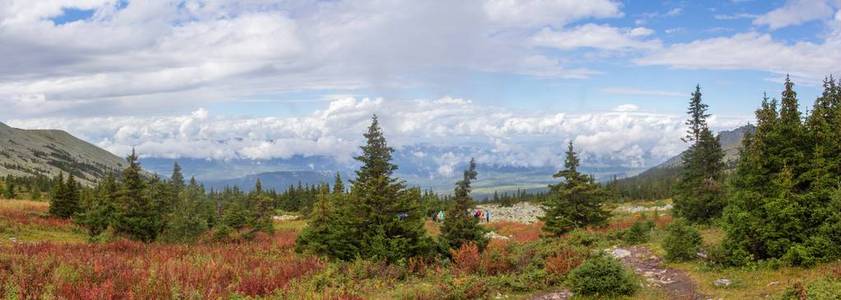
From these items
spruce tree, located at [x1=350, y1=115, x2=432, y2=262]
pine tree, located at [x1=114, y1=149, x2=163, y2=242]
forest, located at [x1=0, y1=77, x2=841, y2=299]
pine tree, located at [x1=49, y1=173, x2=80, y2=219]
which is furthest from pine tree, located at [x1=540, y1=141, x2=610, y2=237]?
pine tree, located at [x1=49, y1=173, x2=80, y2=219]

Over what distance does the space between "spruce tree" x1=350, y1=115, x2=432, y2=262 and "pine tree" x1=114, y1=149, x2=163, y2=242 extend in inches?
596

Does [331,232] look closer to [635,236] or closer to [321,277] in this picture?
[321,277]

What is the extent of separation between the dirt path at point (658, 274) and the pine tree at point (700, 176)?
10773mm

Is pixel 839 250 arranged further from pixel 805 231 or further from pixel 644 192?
pixel 644 192

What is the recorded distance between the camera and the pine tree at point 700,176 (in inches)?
1331

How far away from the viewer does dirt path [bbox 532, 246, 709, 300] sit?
50.6ft

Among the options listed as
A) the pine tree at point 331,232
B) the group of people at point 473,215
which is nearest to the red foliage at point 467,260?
the group of people at point 473,215

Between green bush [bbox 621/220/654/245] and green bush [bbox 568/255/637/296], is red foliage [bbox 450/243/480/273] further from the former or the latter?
green bush [bbox 621/220/654/245]

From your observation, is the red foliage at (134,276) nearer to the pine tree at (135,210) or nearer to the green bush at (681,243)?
the pine tree at (135,210)

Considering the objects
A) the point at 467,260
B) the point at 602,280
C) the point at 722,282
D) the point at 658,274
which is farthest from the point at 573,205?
the point at 602,280

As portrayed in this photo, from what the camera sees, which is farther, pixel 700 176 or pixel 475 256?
pixel 700 176

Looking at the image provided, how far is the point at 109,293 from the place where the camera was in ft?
42.0

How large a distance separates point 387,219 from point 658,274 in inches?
410

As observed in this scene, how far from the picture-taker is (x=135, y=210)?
30.2 metres
